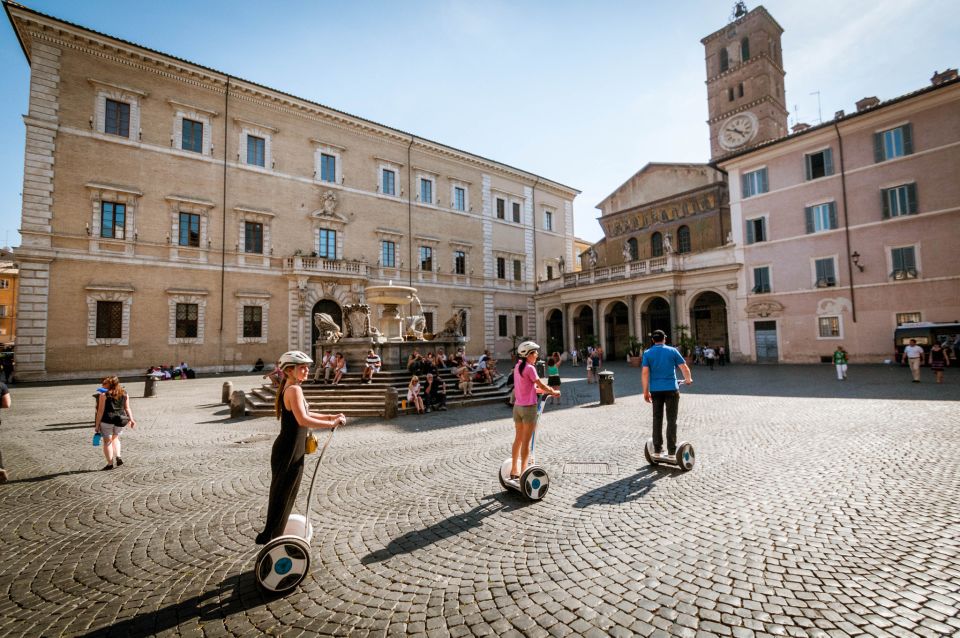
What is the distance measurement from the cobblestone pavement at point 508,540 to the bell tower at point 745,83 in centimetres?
4032

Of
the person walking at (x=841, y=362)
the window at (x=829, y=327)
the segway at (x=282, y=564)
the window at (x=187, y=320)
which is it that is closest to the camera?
the segway at (x=282, y=564)

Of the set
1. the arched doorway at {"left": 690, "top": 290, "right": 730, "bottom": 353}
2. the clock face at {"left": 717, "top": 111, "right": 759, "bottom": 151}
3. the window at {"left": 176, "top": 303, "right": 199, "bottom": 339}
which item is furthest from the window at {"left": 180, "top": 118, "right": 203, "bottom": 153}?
the clock face at {"left": 717, "top": 111, "right": 759, "bottom": 151}

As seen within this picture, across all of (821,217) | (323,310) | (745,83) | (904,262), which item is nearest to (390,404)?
(323,310)

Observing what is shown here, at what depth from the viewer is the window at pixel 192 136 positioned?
2325 centimetres

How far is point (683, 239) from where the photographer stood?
112 ft

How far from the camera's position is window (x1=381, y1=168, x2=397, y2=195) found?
99.9ft

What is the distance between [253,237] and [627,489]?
25952 millimetres

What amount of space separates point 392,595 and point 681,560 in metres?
2.30

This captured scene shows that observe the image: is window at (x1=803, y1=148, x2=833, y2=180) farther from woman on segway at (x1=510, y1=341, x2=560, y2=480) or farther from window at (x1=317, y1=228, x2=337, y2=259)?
window at (x1=317, y1=228, x2=337, y2=259)

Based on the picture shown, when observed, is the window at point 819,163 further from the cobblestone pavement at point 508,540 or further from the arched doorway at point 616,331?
the cobblestone pavement at point 508,540

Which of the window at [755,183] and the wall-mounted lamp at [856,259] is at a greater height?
the window at [755,183]

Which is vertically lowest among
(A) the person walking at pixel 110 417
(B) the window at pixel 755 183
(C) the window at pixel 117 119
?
(A) the person walking at pixel 110 417

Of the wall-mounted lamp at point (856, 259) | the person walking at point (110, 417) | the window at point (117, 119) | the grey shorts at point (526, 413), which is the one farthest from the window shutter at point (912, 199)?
the window at point (117, 119)

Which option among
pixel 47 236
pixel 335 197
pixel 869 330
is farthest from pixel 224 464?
pixel 869 330
